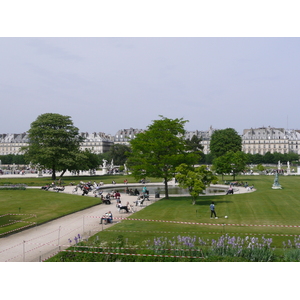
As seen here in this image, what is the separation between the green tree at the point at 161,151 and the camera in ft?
118

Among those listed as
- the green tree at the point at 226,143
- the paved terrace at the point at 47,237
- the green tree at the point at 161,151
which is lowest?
the paved terrace at the point at 47,237

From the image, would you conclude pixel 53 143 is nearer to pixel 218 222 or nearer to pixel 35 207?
pixel 35 207

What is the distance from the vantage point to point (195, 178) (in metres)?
31.3

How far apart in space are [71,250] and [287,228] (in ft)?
40.0

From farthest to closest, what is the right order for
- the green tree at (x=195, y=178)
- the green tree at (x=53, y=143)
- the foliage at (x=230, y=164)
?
1. the green tree at (x=53, y=143)
2. the foliage at (x=230, y=164)
3. the green tree at (x=195, y=178)

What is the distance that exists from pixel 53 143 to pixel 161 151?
3152 cm

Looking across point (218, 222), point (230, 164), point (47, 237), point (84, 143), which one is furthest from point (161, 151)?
point (84, 143)

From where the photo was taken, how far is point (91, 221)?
23.8m

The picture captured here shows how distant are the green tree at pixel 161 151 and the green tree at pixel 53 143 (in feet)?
79.3

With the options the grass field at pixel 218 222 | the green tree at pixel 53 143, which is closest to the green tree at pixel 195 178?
the grass field at pixel 218 222

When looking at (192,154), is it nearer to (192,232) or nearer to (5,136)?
(192,232)

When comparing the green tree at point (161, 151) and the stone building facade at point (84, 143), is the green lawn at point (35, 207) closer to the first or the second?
the green tree at point (161, 151)

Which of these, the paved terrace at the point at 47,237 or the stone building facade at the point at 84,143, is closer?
the paved terrace at the point at 47,237

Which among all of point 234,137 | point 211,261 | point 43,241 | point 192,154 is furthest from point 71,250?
point 234,137
